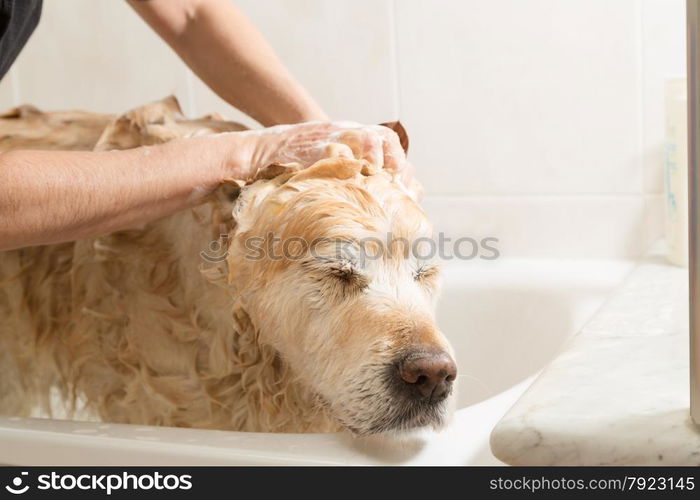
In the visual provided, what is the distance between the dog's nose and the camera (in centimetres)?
88

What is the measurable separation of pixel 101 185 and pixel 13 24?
391 mm

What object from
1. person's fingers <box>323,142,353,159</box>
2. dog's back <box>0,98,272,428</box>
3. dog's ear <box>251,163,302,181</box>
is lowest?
dog's back <box>0,98,272,428</box>

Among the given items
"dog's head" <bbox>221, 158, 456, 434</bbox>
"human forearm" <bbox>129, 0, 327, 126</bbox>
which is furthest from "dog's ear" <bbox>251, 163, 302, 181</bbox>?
"human forearm" <bbox>129, 0, 327, 126</bbox>

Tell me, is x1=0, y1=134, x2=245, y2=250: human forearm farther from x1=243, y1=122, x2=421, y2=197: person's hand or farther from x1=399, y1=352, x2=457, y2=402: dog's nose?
x1=399, y1=352, x2=457, y2=402: dog's nose

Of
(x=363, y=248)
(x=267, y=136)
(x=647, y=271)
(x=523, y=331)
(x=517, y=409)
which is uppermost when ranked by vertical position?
(x=267, y=136)

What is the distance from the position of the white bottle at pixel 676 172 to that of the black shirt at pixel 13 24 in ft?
3.29

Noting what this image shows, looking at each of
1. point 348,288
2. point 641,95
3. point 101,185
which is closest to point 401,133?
point 348,288

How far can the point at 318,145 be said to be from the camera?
107 cm

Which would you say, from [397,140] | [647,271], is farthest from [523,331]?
[397,140]

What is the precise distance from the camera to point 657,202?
1.63 meters

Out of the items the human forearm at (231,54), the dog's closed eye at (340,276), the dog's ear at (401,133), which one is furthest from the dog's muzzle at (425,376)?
the human forearm at (231,54)

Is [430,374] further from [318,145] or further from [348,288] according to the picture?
[318,145]
